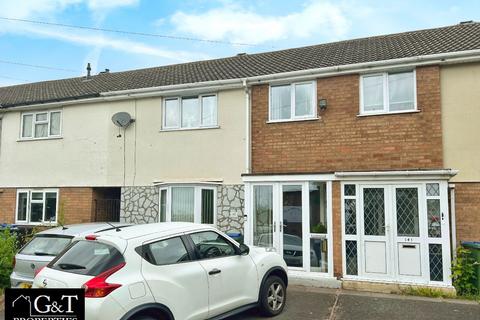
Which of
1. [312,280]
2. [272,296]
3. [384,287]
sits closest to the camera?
[272,296]

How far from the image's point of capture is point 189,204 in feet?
36.0

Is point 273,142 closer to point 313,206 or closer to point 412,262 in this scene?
point 313,206

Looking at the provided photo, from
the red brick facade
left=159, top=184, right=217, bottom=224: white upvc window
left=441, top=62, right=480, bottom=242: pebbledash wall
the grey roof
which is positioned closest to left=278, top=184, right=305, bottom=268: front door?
left=159, top=184, right=217, bottom=224: white upvc window

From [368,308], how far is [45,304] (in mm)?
5153

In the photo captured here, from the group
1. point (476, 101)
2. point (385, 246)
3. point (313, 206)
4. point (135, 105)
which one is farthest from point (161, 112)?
point (476, 101)

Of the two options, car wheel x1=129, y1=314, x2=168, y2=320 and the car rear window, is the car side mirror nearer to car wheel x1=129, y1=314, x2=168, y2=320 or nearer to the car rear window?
car wheel x1=129, y1=314, x2=168, y2=320

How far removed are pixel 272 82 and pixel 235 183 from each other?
2815mm

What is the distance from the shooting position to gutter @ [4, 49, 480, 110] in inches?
354

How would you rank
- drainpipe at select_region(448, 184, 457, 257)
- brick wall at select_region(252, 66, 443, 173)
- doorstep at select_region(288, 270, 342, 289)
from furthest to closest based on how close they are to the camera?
brick wall at select_region(252, 66, 443, 173)
doorstep at select_region(288, 270, 342, 289)
drainpipe at select_region(448, 184, 457, 257)

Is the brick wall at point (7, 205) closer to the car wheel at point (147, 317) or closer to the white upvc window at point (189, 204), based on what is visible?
the white upvc window at point (189, 204)

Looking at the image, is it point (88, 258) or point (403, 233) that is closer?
point (88, 258)

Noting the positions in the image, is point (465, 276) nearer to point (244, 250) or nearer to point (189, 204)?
point (244, 250)

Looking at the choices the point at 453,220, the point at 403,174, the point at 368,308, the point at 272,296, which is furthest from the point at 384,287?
the point at 272,296

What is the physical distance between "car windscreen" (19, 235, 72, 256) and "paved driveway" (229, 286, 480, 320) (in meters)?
3.26
